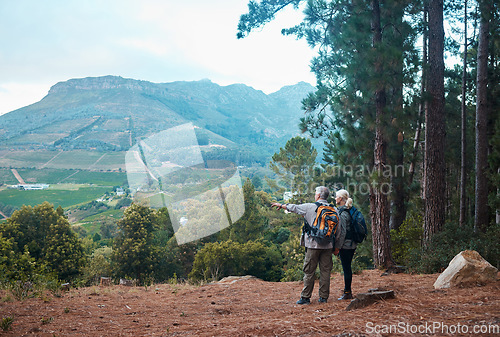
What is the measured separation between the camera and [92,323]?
4203 mm

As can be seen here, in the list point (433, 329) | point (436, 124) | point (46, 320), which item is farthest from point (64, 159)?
point (433, 329)

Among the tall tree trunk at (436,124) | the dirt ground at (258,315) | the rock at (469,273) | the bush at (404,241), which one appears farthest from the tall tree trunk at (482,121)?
the rock at (469,273)

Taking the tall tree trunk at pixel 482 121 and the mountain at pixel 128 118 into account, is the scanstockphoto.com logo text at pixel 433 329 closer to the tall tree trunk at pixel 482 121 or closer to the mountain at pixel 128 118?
the tall tree trunk at pixel 482 121

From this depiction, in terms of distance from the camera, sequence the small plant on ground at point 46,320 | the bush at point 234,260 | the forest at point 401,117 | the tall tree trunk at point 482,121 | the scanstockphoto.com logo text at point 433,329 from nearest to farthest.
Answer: the scanstockphoto.com logo text at point 433,329 → the small plant on ground at point 46,320 → the forest at point 401,117 → the tall tree trunk at point 482,121 → the bush at point 234,260

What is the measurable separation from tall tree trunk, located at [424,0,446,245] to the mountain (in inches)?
2067

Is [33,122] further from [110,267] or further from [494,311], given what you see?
[494,311]

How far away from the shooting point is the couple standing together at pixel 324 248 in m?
4.65

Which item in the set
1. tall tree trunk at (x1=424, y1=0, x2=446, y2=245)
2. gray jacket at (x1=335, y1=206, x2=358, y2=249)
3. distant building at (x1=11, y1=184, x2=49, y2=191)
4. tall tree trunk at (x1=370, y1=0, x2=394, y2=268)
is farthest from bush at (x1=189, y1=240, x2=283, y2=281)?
distant building at (x1=11, y1=184, x2=49, y2=191)

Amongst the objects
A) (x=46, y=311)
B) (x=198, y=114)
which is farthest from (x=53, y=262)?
(x=198, y=114)

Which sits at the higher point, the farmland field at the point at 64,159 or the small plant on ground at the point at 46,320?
the farmland field at the point at 64,159

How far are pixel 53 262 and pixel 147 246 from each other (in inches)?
274

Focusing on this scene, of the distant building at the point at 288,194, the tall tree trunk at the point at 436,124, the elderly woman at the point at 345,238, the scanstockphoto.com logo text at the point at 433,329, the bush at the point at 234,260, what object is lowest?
the bush at the point at 234,260

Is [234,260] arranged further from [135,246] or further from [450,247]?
[450,247]

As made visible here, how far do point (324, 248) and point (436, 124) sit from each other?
5.62 meters
